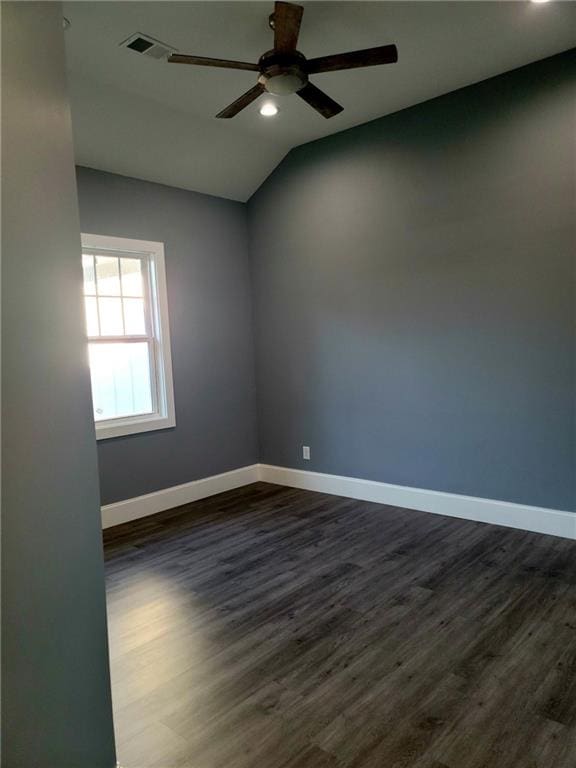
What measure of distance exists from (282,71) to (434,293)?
78.0 inches

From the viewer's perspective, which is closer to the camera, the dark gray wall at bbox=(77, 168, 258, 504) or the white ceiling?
the white ceiling

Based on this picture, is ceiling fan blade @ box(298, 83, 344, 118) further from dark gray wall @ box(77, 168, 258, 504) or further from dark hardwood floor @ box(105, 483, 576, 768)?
dark hardwood floor @ box(105, 483, 576, 768)

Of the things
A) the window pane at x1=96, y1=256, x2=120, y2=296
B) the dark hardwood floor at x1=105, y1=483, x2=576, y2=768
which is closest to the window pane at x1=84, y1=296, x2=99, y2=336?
the window pane at x1=96, y1=256, x2=120, y2=296

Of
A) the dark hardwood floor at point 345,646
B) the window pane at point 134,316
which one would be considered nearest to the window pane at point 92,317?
the window pane at point 134,316

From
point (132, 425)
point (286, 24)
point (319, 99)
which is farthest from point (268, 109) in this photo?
point (132, 425)

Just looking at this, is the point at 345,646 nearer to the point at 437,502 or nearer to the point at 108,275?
the point at 437,502

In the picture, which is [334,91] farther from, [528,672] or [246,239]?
[528,672]

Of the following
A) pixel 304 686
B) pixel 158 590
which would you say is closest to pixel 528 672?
pixel 304 686

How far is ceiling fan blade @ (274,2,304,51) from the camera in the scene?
2.17 meters

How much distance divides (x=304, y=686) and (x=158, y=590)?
1.23 metres

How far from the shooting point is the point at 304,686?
2.08 metres

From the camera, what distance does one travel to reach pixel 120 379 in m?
4.32

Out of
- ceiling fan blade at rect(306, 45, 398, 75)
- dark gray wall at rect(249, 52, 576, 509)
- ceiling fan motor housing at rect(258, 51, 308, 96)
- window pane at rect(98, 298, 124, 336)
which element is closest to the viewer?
ceiling fan blade at rect(306, 45, 398, 75)

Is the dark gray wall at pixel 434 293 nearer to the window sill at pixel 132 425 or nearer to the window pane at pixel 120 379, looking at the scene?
the window sill at pixel 132 425
